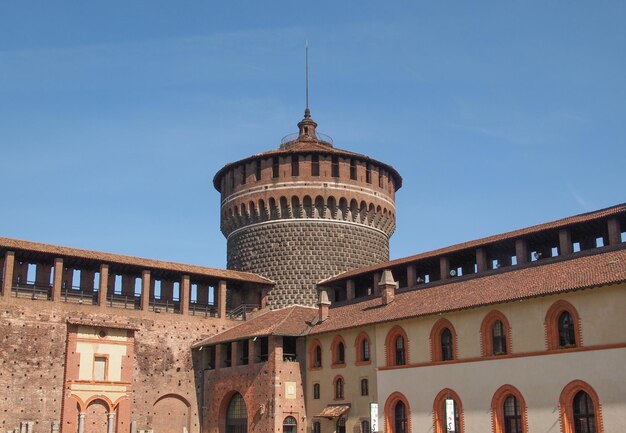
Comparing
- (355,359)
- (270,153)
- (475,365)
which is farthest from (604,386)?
(270,153)

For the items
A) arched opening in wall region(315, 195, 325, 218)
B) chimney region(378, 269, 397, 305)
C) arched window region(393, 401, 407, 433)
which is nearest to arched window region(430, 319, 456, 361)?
arched window region(393, 401, 407, 433)

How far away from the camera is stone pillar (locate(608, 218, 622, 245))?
117 feet

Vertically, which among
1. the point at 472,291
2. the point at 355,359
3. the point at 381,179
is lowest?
the point at 355,359

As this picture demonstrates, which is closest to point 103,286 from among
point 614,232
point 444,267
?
point 444,267

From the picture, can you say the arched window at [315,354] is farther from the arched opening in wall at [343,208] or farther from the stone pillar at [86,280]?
the stone pillar at [86,280]

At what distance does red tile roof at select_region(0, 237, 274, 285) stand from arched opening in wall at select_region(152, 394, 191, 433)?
286 inches

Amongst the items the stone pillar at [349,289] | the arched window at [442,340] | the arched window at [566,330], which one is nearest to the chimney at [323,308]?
the stone pillar at [349,289]

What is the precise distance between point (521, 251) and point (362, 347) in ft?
29.8

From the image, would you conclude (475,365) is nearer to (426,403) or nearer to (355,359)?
(426,403)

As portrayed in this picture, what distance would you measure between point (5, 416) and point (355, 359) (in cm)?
1730

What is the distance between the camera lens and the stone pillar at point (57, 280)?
42.9 m

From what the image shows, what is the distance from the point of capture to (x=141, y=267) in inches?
1828

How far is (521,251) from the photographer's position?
3912cm

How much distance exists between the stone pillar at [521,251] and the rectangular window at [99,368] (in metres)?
22.0
